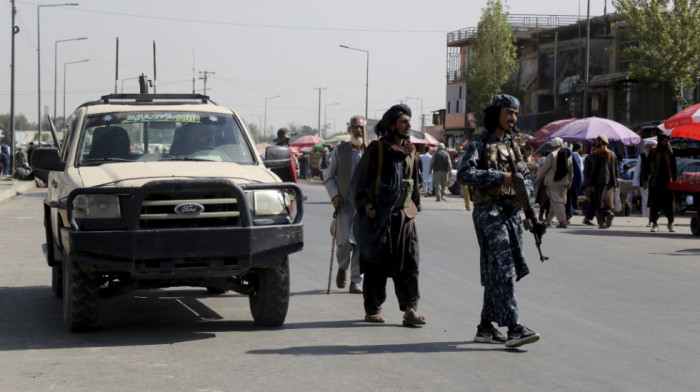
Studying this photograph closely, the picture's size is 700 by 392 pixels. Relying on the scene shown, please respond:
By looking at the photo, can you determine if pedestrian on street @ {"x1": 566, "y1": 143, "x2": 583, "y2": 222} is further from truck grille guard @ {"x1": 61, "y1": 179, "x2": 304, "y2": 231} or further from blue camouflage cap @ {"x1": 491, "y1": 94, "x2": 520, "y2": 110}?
truck grille guard @ {"x1": 61, "y1": 179, "x2": 304, "y2": 231}

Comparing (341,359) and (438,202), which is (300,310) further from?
(438,202)

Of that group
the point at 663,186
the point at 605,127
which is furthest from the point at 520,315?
the point at 605,127

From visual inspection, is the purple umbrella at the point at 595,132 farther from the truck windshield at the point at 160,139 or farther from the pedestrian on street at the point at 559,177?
the truck windshield at the point at 160,139

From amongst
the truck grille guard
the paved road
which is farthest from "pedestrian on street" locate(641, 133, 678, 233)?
the truck grille guard

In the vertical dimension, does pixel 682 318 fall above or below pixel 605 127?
below

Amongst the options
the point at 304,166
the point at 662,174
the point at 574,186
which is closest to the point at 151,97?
the point at 662,174

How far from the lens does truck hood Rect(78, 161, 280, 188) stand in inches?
304

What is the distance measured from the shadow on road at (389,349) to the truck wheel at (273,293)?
2.81 ft

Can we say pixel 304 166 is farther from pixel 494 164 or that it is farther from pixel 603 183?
pixel 494 164

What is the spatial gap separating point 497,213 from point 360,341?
1387 millimetres

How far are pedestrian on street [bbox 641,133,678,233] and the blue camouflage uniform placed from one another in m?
12.5

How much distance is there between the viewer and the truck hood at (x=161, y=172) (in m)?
7.73

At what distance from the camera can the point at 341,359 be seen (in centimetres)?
696

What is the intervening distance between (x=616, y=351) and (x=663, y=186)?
41.7 feet
